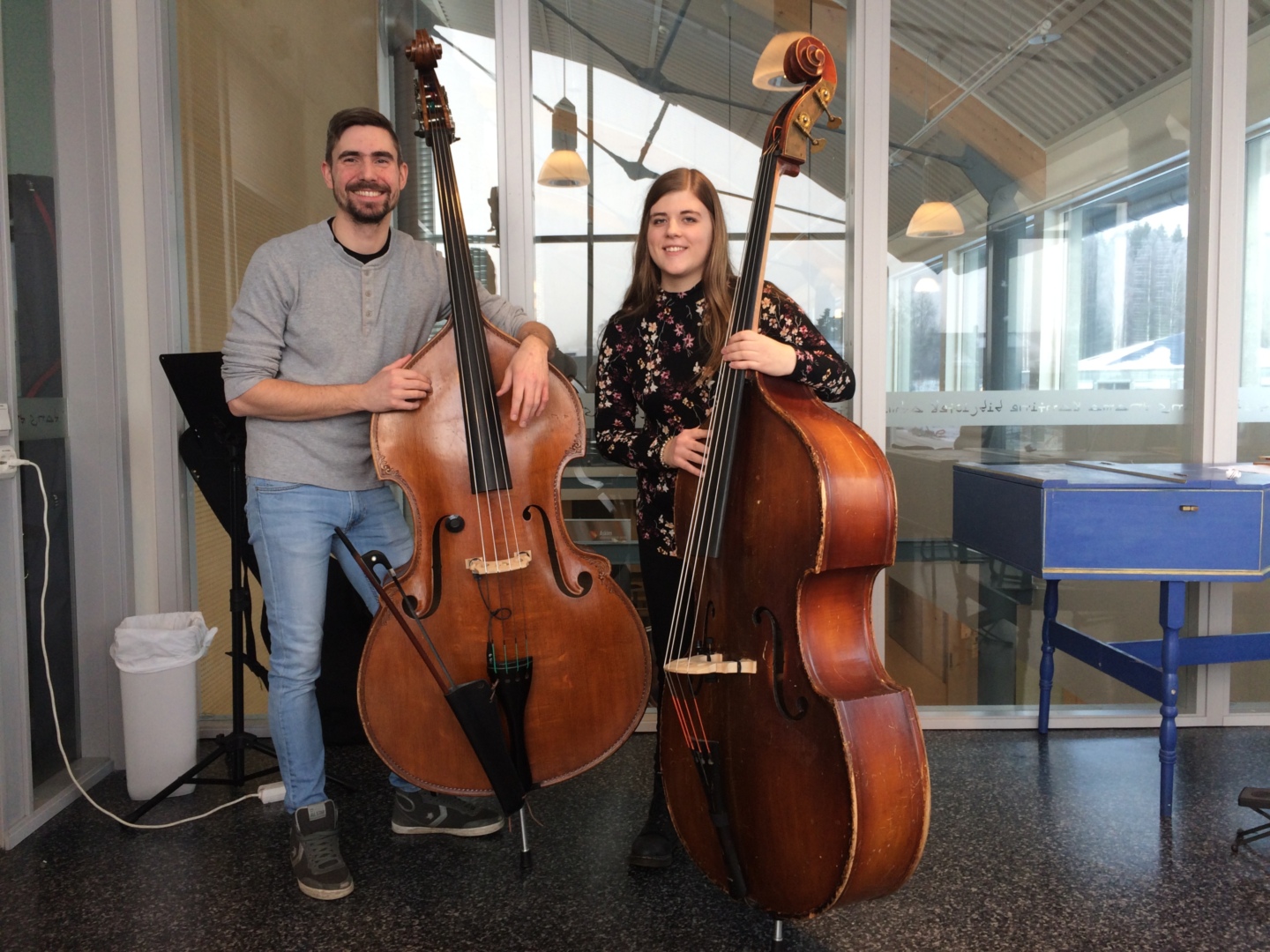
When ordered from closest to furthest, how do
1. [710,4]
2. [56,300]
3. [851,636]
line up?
[851,636], [56,300], [710,4]

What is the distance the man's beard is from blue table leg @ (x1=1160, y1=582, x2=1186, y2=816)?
2.12 m

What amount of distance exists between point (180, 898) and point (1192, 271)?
10.7 feet

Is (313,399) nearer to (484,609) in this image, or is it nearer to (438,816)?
(484,609)

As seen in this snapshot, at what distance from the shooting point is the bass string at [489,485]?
1.86 metres

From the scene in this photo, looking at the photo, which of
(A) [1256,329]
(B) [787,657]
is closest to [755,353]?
(B) [787,657]

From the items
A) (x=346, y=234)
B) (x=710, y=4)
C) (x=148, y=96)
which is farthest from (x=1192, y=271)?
(x=148, y=96)

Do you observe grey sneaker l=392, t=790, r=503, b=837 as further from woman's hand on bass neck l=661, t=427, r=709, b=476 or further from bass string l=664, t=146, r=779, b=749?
woman's hand on bass neck l=661, t=427, r=709, b=476

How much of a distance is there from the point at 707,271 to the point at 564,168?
1.06 metres

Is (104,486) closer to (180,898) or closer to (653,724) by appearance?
(180,898)

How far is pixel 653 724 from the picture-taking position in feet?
9.64

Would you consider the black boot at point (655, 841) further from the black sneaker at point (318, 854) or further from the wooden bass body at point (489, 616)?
the black sneaker at point (318, 854)

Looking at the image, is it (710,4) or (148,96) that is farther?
(710,4)

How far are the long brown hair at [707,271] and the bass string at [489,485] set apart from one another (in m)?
0.39

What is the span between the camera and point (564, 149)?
288cm
